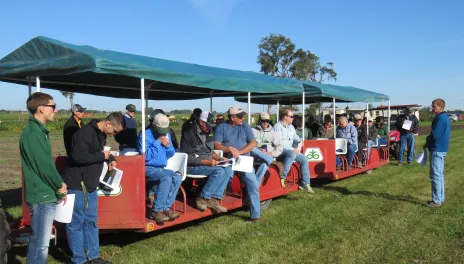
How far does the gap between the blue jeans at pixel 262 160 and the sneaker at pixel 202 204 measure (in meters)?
1.30

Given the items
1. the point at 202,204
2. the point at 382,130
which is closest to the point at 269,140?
the point at 202,204

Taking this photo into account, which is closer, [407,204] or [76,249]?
[76,249]

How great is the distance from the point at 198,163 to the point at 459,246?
366cm

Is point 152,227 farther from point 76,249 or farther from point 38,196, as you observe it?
point 38,196

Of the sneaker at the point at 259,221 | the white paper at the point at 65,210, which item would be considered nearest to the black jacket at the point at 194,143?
the sneaker at the point at 259,221

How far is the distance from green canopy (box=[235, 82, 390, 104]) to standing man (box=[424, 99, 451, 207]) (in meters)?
2.38

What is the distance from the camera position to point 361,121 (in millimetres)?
11922

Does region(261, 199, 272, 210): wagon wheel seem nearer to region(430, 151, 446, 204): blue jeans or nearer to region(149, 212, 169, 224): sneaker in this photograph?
region(149, 212, 169, 224): sneaker

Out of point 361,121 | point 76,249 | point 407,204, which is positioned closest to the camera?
point 76,249

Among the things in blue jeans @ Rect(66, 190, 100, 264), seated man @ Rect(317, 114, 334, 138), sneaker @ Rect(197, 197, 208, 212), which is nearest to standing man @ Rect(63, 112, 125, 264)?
blue jeans @ Rect(66, 190, 100, 264)

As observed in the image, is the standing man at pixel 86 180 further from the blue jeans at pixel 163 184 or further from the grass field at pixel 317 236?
the blue jeans at pixel 163 184

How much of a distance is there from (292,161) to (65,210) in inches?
186

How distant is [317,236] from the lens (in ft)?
19.6

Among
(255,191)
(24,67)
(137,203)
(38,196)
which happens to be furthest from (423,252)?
(24,67)
